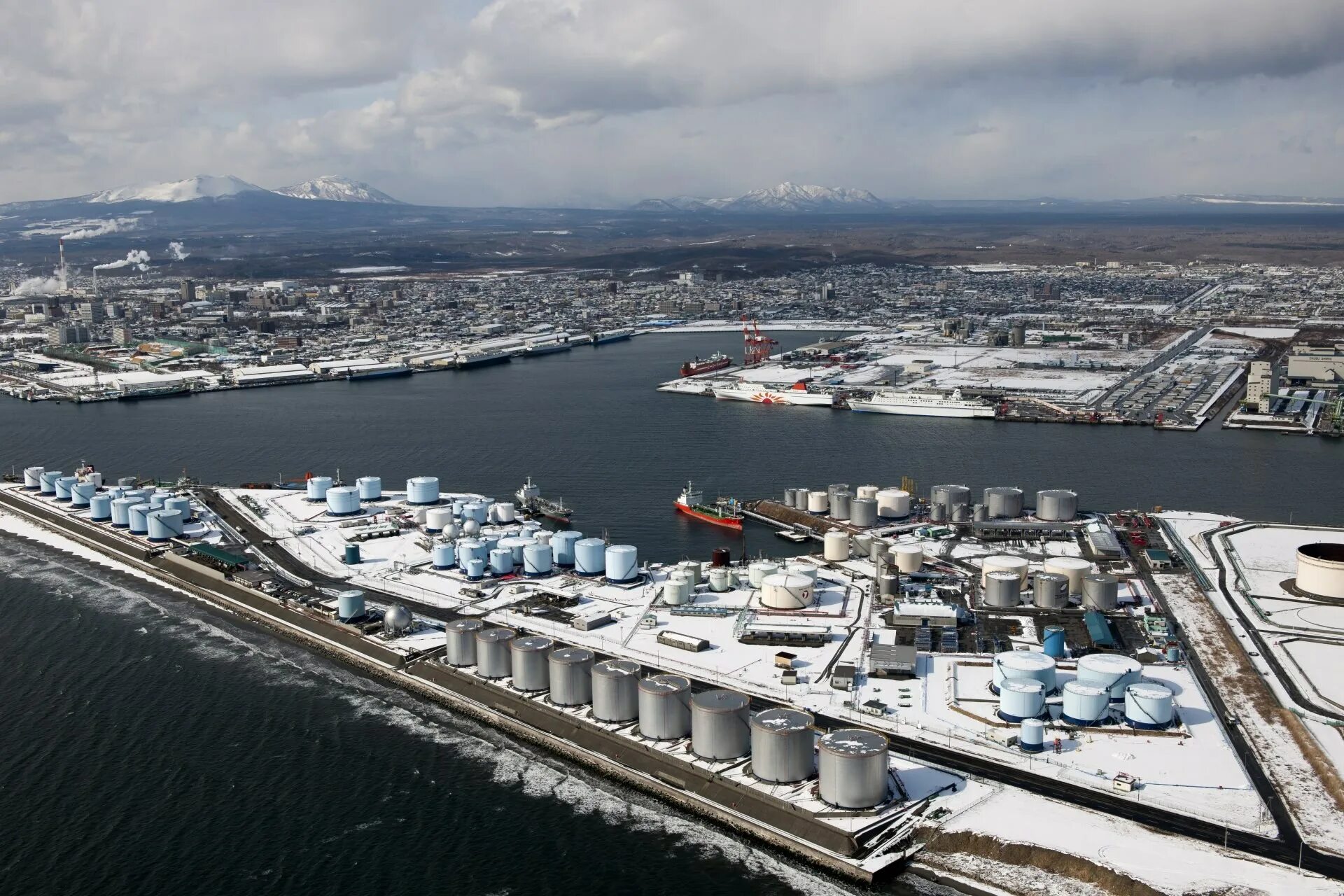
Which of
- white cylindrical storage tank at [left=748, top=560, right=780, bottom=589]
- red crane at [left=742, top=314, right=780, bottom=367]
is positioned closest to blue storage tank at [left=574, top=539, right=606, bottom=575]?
white cylindrical storage tank at [left=748, top=560, right=780, bottom=589]

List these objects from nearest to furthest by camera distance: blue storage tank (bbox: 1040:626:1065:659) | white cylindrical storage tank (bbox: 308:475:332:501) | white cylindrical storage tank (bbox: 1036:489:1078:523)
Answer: blue storage tank (bbox: 1040:626:1065:659), white cylindrical storage tank (bbox: 1036:489:1078:523), white cylindrical storage tank (bbox: 308:475:332:501)

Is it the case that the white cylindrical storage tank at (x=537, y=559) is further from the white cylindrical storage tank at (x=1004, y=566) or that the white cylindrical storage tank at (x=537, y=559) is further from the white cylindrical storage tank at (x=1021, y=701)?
the white cylindrical storage tank at (x=1021, y=701)


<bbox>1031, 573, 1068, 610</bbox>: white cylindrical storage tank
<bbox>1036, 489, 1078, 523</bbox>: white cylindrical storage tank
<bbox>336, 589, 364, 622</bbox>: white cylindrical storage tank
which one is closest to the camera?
<bbox>1031, 573, 1068, 610</bbox>: white cylindrical storage tank

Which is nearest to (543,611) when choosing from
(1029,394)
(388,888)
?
(388,888)

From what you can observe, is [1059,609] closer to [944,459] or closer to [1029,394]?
[944,459]

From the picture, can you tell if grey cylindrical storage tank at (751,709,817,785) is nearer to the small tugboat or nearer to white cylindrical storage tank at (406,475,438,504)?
the small tugboat

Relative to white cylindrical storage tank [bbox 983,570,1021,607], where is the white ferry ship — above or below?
below

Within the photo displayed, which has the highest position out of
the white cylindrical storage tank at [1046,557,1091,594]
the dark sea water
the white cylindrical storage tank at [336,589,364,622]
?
the white cylindrical storage tank at [1046,557,1091,594]
